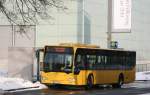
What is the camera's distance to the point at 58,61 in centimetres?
3547

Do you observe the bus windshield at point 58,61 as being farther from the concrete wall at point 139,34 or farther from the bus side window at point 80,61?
the concrete wall at point 139,34

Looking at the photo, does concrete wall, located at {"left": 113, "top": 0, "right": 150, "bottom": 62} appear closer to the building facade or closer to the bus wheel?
the building facade

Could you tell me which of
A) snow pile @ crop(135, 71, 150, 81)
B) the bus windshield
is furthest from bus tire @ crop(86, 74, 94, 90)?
snow pile @ crop(135, 71, 150, 81)

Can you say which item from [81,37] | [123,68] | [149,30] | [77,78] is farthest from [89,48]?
[149,30]

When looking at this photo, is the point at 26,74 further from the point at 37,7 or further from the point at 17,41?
the point at 17,41

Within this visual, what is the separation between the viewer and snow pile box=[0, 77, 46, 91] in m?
35.7

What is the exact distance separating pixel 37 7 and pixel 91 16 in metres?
37.1

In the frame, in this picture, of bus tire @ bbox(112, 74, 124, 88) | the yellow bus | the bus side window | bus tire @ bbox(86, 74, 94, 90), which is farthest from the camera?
bus tire @ bbox(112, 74, 124, 88)

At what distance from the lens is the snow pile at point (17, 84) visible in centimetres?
3572

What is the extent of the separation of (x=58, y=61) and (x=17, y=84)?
374cm

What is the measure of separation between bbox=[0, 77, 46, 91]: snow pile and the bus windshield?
7.43 ft

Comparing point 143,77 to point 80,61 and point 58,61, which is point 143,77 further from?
point 58,61

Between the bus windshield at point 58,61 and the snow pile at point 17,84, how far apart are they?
2.26 m

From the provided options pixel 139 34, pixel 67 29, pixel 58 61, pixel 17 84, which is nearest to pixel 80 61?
pixel 58 61
